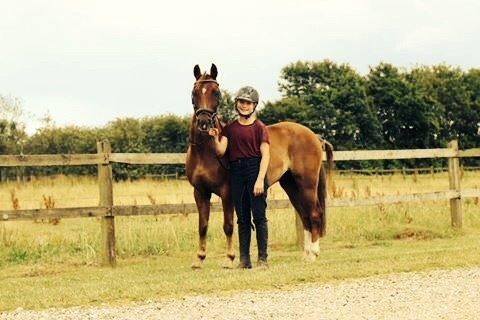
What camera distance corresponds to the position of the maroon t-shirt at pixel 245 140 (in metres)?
8.93

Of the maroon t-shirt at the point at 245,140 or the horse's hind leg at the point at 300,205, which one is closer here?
the maroon t-shirt at the point at 245,140

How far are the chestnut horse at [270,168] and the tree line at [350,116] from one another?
23945 mm

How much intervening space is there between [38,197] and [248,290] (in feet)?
38.1

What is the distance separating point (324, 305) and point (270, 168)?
11.4ft

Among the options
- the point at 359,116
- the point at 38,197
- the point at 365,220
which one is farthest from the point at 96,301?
the point at 359,116

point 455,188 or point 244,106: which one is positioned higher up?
point 244,106

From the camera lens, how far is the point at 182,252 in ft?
38.5

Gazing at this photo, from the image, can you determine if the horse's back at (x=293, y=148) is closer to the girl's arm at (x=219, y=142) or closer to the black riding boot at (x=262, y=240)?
the black riding boot at (x=262, y=240)

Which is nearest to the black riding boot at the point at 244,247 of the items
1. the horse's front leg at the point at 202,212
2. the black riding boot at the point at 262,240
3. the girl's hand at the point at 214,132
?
the black riding boot at the point at 262,240

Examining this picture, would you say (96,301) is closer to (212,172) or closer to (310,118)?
(212,172)

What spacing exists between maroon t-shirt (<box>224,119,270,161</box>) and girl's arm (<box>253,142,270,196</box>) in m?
0.08

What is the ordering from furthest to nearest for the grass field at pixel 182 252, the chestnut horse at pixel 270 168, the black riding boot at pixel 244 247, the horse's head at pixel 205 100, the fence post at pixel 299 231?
the fence post at pixel 299 231 < the black riding boot at pixel 244 247 < the chestnut horse at pixel 270 168 < the horse's head at pixel 205 100 < the grass field at pixel 182 252

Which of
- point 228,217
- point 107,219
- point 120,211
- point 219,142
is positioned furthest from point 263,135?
point 107,219

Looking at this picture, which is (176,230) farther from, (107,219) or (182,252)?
(107,219)
